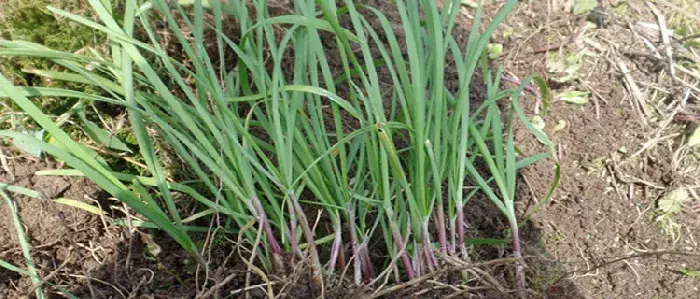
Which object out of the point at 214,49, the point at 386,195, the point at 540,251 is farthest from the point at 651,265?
the point at 214,49

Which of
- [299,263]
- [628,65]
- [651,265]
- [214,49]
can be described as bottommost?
[651,265]

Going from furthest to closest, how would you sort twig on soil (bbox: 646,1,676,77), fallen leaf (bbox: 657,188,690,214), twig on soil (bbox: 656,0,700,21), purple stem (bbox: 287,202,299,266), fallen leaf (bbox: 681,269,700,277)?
twig on soil (bbox: 656,0,700,21), twig on soil (bbox: 646,1,676,77), fallen leaf (bbox: 657,188,690,214), fallen leaf (bbox: 681,269,700,277), purple stem (bbox: 287,202,299,266)

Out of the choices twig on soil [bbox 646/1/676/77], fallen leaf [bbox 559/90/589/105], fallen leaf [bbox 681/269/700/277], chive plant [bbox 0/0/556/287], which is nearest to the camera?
chive plant [bbox 0/0/556/287]

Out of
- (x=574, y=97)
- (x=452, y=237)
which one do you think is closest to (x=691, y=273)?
(x=574, y=97)

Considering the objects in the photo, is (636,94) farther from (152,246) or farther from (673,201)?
(152,246)

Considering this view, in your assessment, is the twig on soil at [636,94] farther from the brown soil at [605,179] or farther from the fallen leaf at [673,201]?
the fallen leaf at [673,201]

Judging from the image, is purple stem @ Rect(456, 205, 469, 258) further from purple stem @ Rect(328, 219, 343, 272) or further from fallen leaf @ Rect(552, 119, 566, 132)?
fallen leaf @ Rect(552, 119, 566, 132)

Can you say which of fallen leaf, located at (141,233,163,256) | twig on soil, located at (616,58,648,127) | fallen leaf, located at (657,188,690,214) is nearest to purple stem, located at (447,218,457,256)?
fallen leaf, located at (141,233,163,256)

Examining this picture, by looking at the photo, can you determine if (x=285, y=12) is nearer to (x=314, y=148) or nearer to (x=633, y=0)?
(x=314, y=148)
